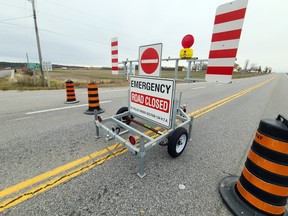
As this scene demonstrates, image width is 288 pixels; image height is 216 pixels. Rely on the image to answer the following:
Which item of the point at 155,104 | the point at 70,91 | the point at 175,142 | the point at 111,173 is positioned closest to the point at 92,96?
the point at 70,91

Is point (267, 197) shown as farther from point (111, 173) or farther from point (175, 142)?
point (111, 173)

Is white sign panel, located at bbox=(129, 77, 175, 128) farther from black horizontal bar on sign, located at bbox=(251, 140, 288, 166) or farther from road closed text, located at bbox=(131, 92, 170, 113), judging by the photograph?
black horizontal bar on sign, located at bbox=(251, 140, 288, 166)

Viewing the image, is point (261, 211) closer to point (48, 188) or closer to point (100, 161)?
point (100, 161)

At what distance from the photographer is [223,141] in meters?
3.51

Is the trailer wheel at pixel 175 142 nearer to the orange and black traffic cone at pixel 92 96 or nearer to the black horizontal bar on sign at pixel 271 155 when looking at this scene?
the black horizontal bar on sign at pixel 271 155

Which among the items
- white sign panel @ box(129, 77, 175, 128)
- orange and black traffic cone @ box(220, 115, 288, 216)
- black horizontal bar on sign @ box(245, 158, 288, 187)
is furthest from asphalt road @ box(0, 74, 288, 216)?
white sign panel @ box(129, 77, 175, 128)

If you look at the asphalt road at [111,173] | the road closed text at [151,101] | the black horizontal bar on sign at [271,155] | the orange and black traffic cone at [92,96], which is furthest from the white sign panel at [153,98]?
the orange and black traffic cone at [92,96]

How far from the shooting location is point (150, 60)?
9.06ft

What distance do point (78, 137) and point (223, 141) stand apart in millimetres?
3510

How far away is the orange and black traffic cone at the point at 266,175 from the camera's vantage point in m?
1.45

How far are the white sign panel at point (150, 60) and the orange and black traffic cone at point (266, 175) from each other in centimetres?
178

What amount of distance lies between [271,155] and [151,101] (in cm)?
194

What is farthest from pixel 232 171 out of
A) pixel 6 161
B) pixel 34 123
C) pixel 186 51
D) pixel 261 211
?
pixel 34 123

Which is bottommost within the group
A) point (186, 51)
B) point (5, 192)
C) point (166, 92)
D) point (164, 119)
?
point (5, 192)
